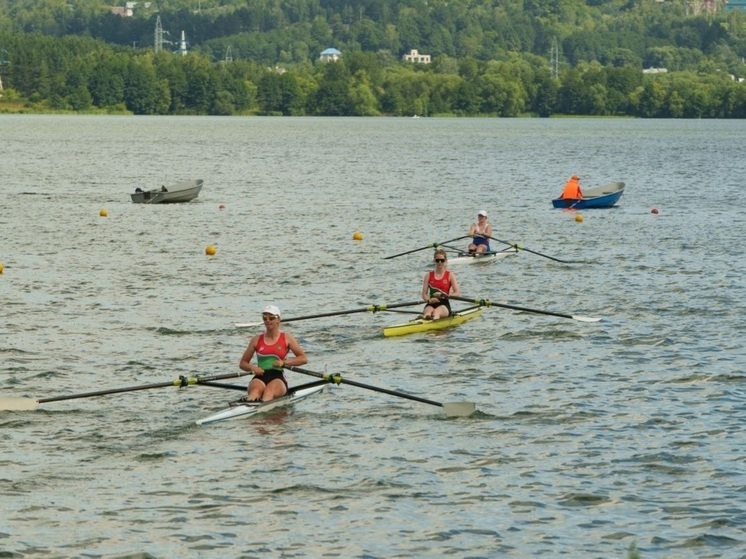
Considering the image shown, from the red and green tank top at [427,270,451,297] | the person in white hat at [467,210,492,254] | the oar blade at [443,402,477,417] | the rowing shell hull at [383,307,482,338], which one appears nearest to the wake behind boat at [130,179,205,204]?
the person in white hat at [467,210,492,254]

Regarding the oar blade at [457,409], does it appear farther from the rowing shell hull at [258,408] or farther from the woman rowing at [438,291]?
the woman rowing at [438,291]

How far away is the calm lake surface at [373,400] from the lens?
18547mm

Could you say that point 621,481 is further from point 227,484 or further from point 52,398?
point 52,398

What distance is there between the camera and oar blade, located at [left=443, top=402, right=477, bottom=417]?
24.1 metres

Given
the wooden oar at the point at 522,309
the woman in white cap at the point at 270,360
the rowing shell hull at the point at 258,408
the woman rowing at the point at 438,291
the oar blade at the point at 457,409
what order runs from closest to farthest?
the rowing shell hull at the point at 258,408, the woman in white cap at the point at 270,360, the oar blade at the point at 457,409, the woman rowing at the point at 438,291, the wooden oar at the point at 522,309

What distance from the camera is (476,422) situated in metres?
24.0

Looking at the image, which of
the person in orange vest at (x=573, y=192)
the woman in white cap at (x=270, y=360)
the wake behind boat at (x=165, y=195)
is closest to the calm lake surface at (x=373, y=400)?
the woman in white cap at (x=270, y=360)

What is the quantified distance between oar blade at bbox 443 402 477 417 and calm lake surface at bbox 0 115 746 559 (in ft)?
0.64

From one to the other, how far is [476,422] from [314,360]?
6250mm

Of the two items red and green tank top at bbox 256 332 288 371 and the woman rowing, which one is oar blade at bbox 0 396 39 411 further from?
the woman rowing

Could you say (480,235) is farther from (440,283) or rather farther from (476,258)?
(440,283)

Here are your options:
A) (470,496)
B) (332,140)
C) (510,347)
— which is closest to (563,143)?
(332,140)

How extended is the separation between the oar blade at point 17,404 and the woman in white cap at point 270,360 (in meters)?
3.60

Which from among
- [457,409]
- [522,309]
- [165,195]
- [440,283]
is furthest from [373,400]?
[165,195]
